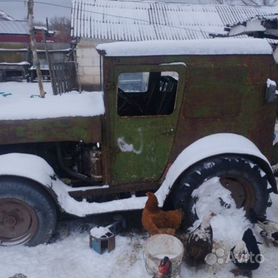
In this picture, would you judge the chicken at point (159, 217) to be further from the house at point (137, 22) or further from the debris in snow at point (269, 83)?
the house at point (137, 22)

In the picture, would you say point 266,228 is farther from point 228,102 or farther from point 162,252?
point 228,102

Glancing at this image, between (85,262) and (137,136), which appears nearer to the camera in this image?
(85,262)

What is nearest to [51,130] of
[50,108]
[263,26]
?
[50,108]

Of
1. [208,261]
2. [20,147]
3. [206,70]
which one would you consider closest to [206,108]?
[206,70]

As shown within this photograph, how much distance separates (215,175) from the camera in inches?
153

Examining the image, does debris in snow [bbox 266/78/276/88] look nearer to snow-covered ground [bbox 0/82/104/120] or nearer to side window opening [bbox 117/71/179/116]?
side window opening [bbox 117/71/179/116]

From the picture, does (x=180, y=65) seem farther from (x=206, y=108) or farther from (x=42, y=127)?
(x=42, y=127)

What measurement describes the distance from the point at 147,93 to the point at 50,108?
49.9 inches

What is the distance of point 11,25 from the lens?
2517 centimetres

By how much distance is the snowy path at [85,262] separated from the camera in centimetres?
359

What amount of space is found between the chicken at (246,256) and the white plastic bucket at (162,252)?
52 cm

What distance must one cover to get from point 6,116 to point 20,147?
43 cm

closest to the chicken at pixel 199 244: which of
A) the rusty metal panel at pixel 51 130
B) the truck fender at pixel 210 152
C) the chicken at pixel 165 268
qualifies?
the chicken at pixel 165 268

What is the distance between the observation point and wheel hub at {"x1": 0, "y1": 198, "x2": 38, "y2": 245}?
12.5 feet
